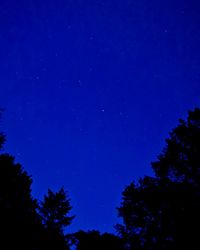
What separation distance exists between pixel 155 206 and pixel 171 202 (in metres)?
1.24

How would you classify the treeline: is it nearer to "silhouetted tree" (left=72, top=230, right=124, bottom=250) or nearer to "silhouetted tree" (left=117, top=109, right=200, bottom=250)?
"silhouetted tree" (left=117, top=109, right=200, bottom=250)

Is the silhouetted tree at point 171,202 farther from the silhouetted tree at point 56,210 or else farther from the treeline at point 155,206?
the silhouetted tree at point 56,210

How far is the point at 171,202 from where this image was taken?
11062 mm

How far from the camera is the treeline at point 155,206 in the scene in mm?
10277

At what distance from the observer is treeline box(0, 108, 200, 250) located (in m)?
10.3

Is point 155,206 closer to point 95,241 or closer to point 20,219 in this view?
point 20,219

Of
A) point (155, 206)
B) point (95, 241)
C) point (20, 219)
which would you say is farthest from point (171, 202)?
point (95, 241)

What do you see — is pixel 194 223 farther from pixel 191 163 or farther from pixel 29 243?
pixel 29 243

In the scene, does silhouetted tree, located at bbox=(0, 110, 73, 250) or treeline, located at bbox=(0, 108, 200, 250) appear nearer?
treeline, located at bbox=(0, 108, 200, 250)

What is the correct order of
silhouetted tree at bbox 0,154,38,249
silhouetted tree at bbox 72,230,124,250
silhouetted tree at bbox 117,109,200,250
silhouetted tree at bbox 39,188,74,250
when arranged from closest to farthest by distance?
silhouetted tree at bbox 117,109,200,250 < silhouetted tree at bbox 0,154,38,249 < silhouetted tree at bbox 39,188,74,250 < silhouetted tree at bbox 72,230,124,250

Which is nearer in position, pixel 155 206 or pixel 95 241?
pixel 155 206

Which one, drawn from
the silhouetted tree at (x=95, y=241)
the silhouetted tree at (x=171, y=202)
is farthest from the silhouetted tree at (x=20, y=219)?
the silhouetted tree at (x=95, y=241)

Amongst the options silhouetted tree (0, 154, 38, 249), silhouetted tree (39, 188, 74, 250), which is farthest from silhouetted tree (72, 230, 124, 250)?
silhouetted tree (0, 154, 38, 249)

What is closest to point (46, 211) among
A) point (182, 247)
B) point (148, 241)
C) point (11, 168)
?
point (11, 168)
